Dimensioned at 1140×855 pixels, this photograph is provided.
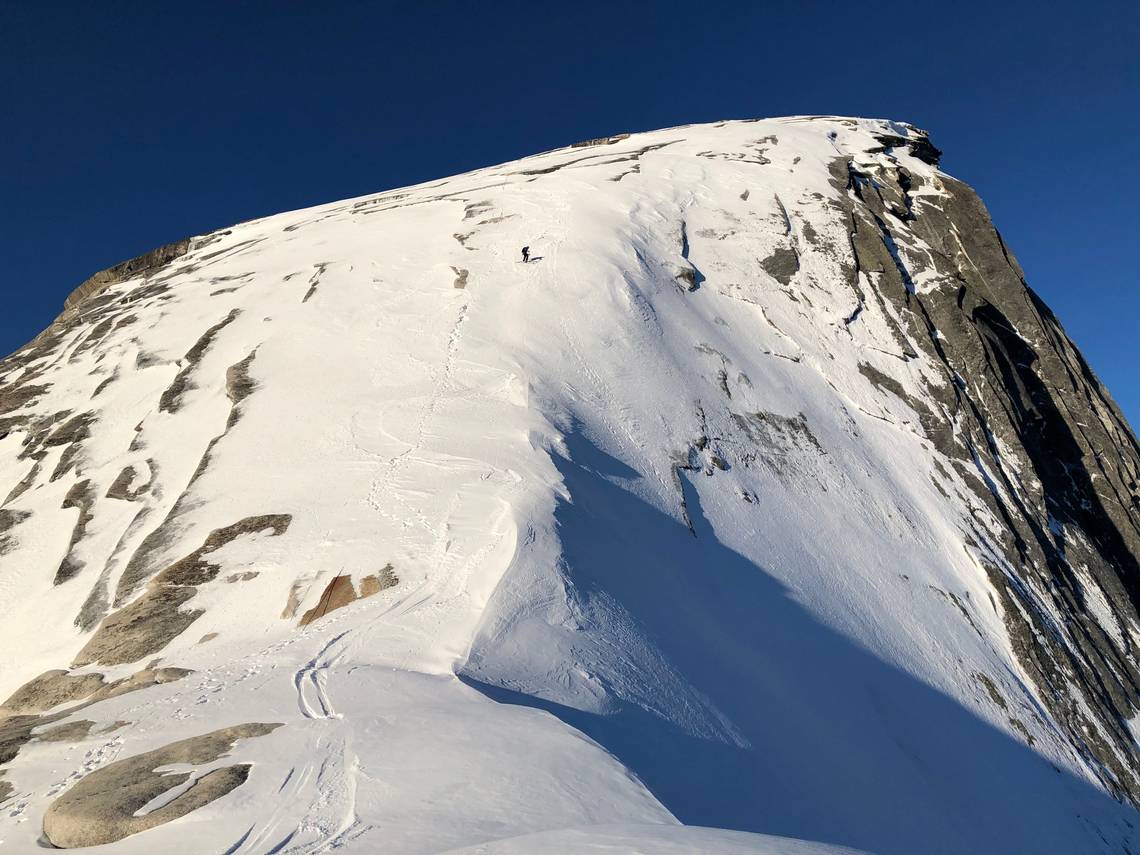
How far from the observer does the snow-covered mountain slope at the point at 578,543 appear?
19.5 ft

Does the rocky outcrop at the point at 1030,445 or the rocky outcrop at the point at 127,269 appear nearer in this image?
the rocky outcrop at the point at 1030,445

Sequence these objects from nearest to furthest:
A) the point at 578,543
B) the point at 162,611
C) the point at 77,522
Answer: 1. the point at 162,611
2. the point at 578,543
3. the point at 77,522

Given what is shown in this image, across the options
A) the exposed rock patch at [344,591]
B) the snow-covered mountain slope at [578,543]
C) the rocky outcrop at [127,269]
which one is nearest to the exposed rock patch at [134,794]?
the snow-covered mountain slope at [578,543]

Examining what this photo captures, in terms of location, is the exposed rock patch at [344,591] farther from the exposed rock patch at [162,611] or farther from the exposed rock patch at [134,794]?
the exposed rock patch at [134,794]

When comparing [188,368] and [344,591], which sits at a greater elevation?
[188,368]

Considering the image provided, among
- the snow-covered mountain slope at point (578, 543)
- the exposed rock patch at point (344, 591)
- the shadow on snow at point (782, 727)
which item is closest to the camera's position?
the snow-covered mountain slope at point (578, 543)

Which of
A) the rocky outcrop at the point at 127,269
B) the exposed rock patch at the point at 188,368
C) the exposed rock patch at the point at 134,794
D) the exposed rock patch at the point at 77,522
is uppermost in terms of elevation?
the rocky outcrop at the point at 127,269

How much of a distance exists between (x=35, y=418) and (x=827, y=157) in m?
34.3

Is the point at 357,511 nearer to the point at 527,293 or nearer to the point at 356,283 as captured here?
the point at 527,293

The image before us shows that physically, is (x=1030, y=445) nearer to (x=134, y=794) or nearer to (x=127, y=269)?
(x=134, y=794)

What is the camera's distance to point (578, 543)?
10500 millimetres

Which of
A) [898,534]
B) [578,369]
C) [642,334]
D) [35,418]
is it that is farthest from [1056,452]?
Result: [35,418]

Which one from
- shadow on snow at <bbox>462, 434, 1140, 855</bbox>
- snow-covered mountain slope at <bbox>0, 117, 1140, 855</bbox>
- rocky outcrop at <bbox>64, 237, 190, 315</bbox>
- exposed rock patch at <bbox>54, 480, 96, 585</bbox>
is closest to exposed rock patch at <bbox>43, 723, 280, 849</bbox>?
snow-covered mountain slope at <bbox>0, 117, 1140, 855</bbox>

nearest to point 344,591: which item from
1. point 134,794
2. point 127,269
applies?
point 134,794
